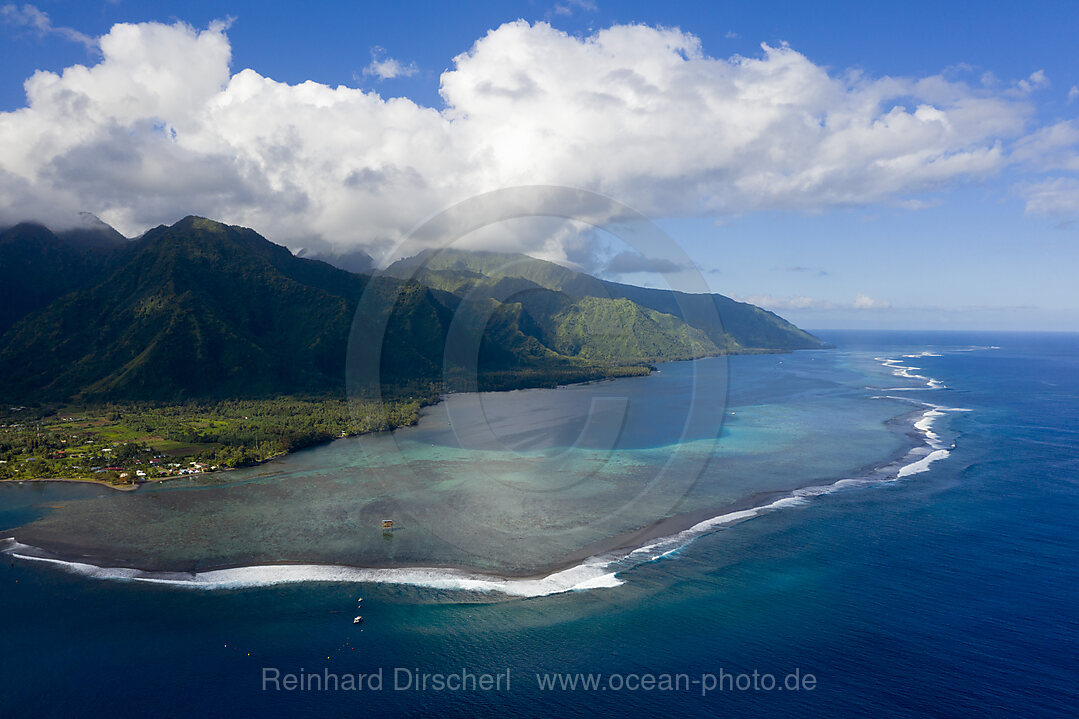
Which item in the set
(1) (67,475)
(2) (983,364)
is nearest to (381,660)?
(1) (67,475)

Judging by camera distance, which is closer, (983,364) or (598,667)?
(598,667)

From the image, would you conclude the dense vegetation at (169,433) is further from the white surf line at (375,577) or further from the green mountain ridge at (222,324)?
the white surf line at (375,577)

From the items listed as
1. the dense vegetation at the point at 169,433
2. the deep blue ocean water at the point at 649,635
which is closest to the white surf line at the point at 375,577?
the deep blue ocean water at the point at 649,635

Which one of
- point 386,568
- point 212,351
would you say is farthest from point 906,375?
point 212,351

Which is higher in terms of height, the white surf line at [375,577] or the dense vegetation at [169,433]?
the dense vegetation at [169,433]

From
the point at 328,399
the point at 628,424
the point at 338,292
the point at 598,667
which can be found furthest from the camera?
the point at 338,292

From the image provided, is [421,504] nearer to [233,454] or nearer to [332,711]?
[332,711]

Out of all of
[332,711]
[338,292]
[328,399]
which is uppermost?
[338,292]
